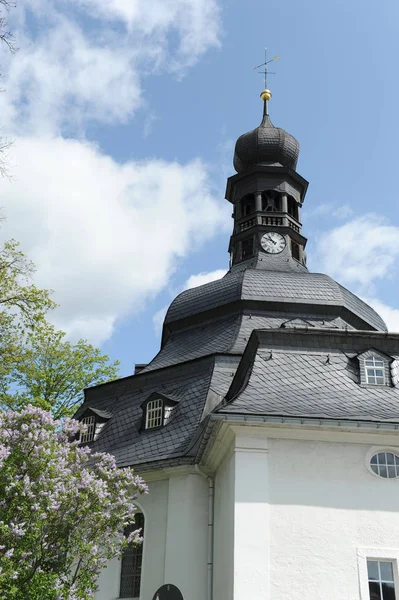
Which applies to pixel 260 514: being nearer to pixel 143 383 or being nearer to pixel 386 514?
pixel 386 514

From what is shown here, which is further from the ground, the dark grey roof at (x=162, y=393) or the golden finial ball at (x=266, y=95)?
the golden finial ball at (x=266, y=95)

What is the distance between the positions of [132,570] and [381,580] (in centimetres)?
683

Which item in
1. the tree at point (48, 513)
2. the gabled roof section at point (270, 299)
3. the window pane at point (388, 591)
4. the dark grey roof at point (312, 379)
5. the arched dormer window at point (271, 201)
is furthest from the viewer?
the arched dormer window at point (271, 201)

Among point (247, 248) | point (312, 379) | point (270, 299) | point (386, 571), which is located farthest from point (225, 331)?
point (386, 571)

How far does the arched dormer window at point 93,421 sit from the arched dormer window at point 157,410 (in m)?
1.81

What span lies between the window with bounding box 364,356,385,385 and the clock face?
488 inches

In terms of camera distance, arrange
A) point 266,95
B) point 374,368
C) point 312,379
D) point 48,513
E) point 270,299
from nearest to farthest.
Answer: point 48,513
point 312,379
point 374,368
point 270,299
point 266,95

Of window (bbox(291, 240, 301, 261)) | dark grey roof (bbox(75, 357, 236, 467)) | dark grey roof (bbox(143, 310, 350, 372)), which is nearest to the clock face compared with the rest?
window (bbox(291, 240, 301, 261))

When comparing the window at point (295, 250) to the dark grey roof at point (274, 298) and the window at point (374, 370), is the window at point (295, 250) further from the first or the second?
the window at point (374, 370)

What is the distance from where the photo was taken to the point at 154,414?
18641 mm

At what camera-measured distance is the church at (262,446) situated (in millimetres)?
12211

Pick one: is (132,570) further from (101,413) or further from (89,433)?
(101,413)

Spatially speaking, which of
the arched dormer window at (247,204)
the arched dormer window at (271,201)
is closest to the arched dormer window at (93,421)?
the arched dormer window at (247,204)

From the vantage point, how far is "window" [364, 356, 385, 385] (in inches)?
580
